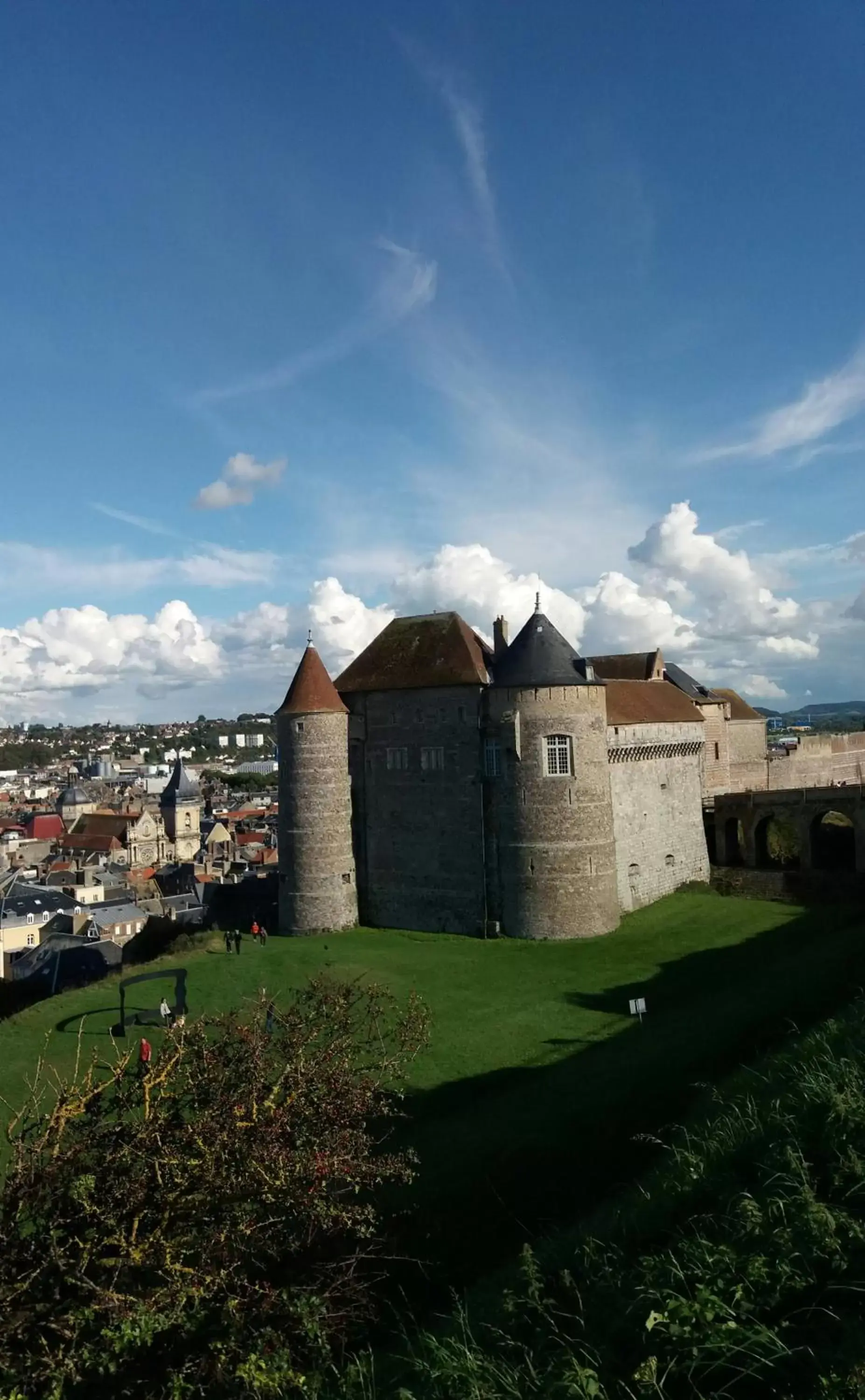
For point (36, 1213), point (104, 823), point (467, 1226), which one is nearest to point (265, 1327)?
point (36, 1213)

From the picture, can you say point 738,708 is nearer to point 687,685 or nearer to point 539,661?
point 687,685

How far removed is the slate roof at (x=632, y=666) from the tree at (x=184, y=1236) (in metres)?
33.8

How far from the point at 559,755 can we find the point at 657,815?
23.6ft

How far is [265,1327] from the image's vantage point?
282 inches

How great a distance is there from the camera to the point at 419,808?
31.9 meters

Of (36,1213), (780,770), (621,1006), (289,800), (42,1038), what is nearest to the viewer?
(36,1213)

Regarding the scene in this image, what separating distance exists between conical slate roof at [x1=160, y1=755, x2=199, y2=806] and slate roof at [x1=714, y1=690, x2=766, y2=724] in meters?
62.3

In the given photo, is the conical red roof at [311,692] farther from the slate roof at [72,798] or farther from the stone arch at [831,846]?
the slate roof at [72,798]

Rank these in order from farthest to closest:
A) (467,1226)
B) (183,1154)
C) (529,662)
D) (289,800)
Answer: (289,800) < (529,662) < (467,1226) < (183,1154)

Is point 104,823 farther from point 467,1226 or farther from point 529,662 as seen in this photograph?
point 467,1226

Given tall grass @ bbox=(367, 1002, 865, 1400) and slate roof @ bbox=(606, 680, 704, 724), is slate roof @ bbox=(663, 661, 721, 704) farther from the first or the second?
tall grass @ bbox=(367, 1002, 865, 1400)

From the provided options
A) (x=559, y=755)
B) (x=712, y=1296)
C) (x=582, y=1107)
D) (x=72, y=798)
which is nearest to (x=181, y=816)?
(x=72, y=798)

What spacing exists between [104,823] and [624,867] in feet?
235

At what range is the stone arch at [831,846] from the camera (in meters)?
35.5
